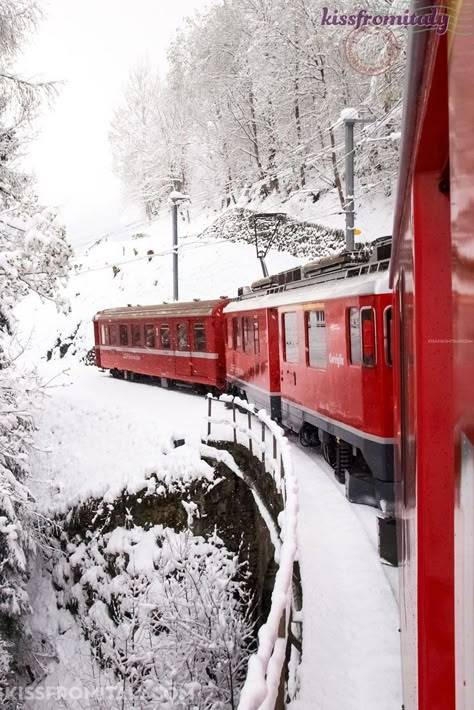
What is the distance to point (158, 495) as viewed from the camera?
13.5 metres

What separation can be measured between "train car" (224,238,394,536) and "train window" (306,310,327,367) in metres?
0.02

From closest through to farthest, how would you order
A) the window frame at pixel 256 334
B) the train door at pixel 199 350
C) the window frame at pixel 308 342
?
the window frame at pixel 308 342
the window frame at pixel 256 334
the train door at pixel 199 350

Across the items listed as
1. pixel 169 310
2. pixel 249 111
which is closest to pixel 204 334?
pixel 169 310

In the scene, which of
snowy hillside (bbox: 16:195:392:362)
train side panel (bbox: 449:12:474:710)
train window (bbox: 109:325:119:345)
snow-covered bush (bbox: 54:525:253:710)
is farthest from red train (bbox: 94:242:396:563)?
snowy hillside (bbox: 16:195:392:362)

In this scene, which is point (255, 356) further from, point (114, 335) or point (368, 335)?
point (114, 335)

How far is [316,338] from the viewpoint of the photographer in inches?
394

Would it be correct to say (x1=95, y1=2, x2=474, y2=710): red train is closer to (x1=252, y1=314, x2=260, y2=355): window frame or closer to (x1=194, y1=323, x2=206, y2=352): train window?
(x1=252, y1=314, x2=260, y2=355): window frame

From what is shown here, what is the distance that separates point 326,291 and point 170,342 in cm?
1239

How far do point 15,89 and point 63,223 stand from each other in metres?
2.72

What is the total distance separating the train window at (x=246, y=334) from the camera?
15.2 metres

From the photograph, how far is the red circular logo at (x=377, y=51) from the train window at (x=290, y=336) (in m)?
8.34

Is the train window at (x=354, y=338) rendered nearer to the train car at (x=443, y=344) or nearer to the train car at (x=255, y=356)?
the train car at (x=255, y=356)

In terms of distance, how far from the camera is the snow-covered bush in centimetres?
911

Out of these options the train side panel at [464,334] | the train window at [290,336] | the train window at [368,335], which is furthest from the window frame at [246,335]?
the train side panel at [464,334]
